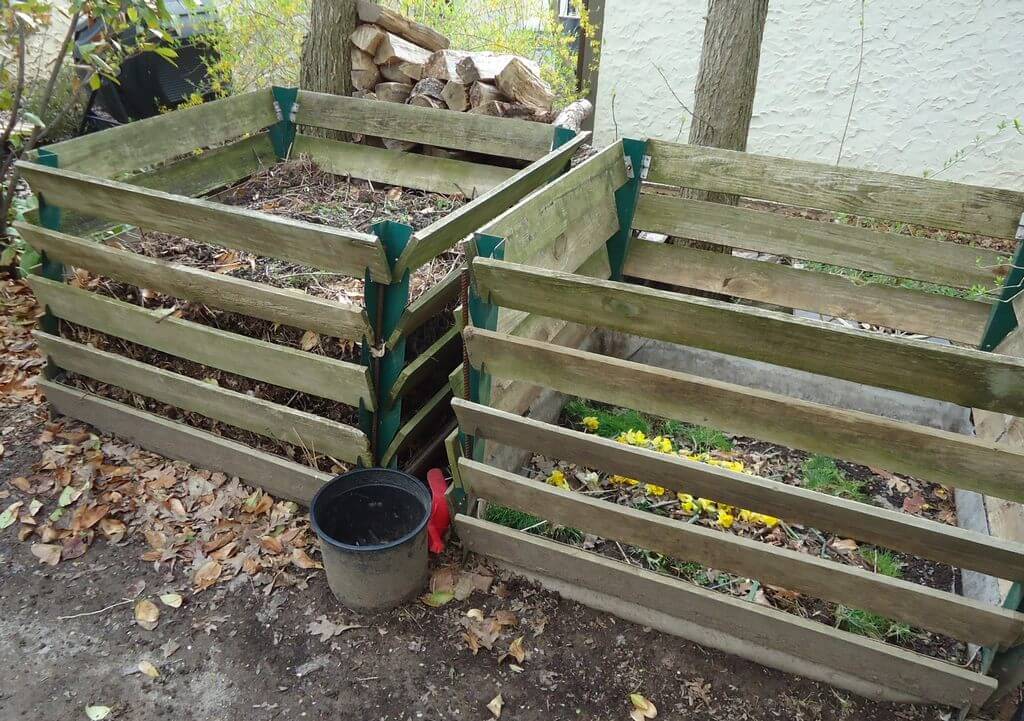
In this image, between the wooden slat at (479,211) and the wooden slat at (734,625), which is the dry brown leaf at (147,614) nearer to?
the wooden slat at (734,625)

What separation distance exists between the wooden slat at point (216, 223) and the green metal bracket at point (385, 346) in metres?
0.06

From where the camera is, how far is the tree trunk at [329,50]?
4895mm

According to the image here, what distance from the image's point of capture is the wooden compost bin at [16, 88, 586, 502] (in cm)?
279

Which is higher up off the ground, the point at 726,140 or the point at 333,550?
the point at 726,140

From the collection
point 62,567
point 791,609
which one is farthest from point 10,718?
point 791,609

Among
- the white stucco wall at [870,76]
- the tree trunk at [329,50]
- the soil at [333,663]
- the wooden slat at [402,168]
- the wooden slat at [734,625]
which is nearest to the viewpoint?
the wooden slat at [734,625]

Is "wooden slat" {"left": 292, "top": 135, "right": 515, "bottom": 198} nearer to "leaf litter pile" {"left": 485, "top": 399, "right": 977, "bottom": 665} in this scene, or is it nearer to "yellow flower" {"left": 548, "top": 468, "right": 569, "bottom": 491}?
"leaf litter pile" {"left": 485, "top": 399, "right": 977, "bottom": 665}

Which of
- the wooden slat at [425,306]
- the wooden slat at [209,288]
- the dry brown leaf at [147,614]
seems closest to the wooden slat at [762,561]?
the wooden slat at [425,306]

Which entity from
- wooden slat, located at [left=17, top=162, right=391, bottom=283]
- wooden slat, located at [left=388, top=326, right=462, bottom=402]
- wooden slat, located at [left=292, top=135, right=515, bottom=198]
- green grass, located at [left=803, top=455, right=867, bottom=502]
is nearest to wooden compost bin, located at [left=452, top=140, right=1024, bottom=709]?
wooden slat, located at [left=388, top=326, right=462, bottom=402]

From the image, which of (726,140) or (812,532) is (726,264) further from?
(812,532)

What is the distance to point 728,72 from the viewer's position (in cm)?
410

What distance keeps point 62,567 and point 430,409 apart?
68.8 inches

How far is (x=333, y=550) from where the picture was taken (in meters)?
2.75

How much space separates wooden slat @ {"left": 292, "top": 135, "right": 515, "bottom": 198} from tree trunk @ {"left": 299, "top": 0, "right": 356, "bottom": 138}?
267mm
